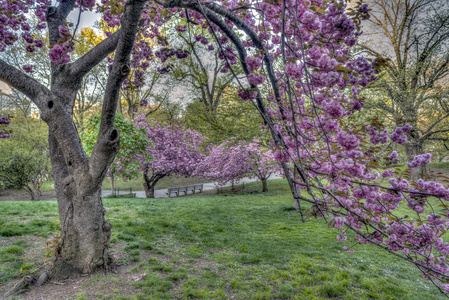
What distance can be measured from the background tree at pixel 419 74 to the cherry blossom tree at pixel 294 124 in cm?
986

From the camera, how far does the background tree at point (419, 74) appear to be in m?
10.8

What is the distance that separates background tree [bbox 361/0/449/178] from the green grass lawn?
26.6ft

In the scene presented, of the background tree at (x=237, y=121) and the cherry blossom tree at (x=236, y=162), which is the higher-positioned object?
the background tree at (x=237, y=121)

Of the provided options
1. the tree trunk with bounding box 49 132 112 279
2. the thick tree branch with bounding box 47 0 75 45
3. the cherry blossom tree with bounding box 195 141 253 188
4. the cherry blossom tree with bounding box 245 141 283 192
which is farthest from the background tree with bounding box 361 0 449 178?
the tree trunk with bounding box 49 132 112 279

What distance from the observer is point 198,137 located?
1595cm

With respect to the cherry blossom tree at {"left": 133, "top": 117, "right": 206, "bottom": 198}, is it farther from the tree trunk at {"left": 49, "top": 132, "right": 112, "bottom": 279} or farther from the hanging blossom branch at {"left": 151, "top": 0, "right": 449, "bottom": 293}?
the hanging blossom branch at {"left": 151, "top": 0, "right": 449, "bottom": 293}

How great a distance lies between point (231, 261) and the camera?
4.15 meters

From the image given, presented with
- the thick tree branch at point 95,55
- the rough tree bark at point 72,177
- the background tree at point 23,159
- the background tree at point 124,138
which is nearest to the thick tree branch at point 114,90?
the rough tree bark at point 72,177

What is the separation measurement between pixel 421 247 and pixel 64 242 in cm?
421

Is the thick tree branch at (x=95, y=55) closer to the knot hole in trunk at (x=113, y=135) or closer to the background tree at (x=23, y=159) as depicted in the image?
the knot hole in trunk at (x=113, y=135)

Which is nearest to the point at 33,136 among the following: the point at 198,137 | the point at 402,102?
the point at 198,137

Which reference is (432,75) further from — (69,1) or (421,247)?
(69,1)

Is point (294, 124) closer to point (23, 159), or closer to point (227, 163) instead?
point (227, 163)

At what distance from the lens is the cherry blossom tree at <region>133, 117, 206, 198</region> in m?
13.2
